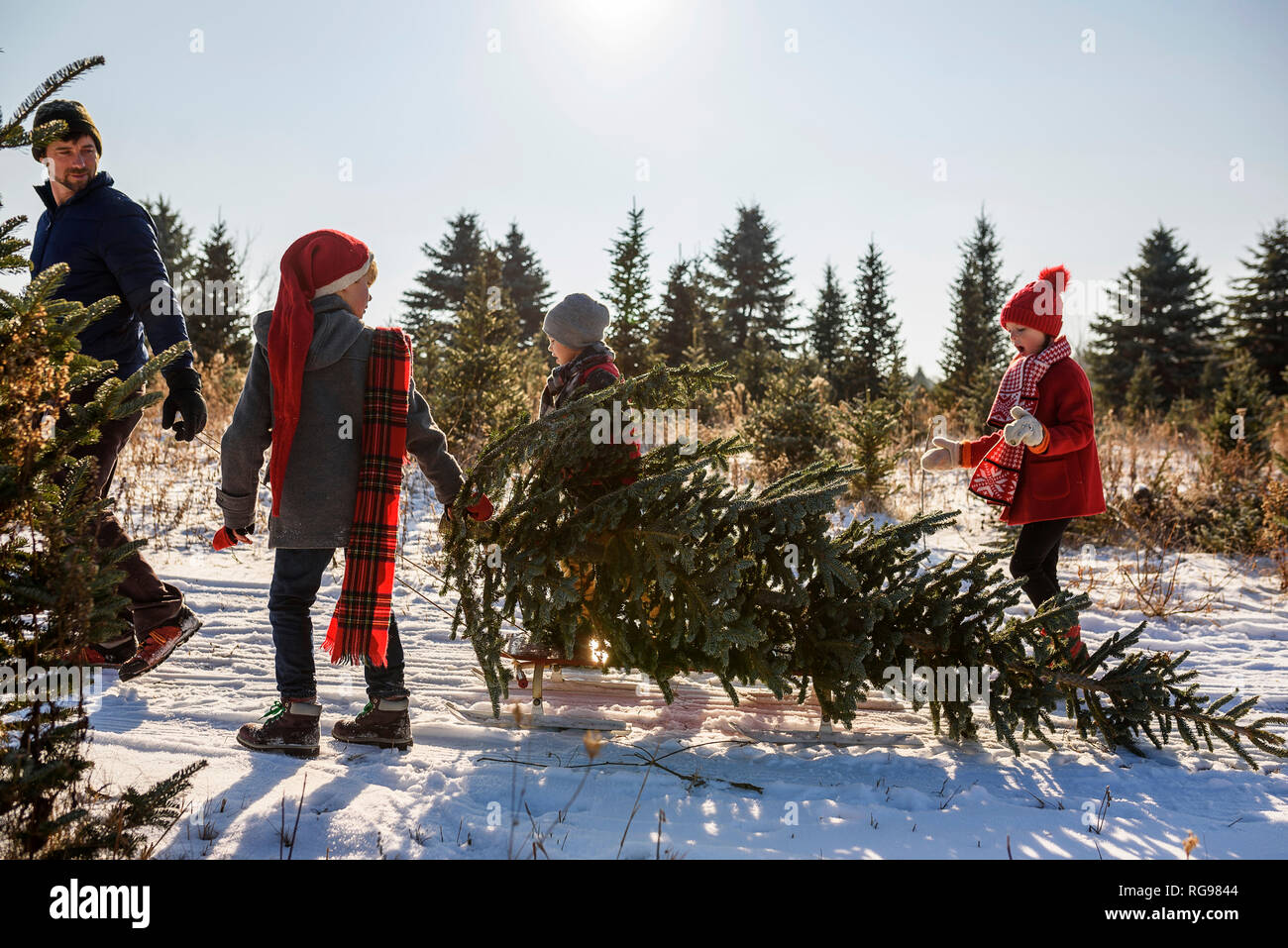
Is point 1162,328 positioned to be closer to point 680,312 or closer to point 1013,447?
point 680,312

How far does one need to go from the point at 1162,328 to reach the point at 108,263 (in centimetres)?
3512

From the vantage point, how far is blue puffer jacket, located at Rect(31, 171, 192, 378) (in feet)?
11.9

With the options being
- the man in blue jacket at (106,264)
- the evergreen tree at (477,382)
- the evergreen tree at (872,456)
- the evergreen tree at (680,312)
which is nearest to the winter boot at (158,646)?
the man in blue jacket at (106,264)

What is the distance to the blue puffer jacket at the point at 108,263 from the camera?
11.9 feet

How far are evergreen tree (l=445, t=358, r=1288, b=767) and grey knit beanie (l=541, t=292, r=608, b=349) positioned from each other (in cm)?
105

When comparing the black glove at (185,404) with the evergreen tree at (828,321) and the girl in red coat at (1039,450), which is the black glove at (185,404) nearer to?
the girl in red coat at (1039,450)

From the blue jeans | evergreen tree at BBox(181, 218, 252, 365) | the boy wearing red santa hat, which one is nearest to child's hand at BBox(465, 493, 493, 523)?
the boy wearing red santa hat

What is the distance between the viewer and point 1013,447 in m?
4.05

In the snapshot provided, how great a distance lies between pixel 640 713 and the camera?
154 inches

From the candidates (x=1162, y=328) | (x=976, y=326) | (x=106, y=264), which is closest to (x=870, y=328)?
(x=976, y=326)

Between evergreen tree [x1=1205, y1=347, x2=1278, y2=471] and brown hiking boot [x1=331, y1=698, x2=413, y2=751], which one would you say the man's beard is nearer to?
brown hiking boot [x1=331, y1=698, x2=413, y2=751]

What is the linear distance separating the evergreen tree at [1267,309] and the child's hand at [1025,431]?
30.3 m

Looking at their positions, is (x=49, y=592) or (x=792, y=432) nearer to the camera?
(x=49, y=592)
